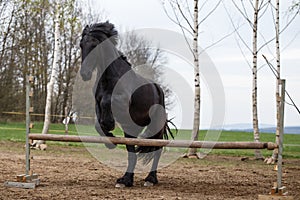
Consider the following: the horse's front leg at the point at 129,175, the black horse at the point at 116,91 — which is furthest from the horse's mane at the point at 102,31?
Answer: the horse's front leg at the point at 129,175

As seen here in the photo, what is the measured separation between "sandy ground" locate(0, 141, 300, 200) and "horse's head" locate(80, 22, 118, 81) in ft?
5.64

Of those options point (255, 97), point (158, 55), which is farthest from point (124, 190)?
point (255, 97)

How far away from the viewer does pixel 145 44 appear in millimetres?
12383

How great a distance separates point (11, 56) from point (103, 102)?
993 inches

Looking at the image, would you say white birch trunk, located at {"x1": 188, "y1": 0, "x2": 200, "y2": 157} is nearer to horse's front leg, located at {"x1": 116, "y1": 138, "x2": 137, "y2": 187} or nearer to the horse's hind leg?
the horse's hind leg

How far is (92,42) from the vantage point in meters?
6.45

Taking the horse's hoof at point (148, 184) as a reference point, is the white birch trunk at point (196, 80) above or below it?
above

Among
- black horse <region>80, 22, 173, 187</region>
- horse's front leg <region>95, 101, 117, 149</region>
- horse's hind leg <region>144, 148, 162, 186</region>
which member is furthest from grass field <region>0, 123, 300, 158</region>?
horse's front leg <region>95, 101, 117, 149</region>

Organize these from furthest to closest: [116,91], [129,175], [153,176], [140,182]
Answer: [140,182] < [153,176] < [129,175] < [116,91]

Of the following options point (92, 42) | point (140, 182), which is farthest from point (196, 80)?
point (92, 42)

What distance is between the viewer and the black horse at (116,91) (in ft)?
20.9

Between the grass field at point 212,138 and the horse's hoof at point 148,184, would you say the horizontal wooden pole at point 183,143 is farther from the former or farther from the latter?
the grass field at point 212,138

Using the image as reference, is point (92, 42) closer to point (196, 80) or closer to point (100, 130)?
point (100, 130)

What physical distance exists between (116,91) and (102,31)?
3.15 ft
